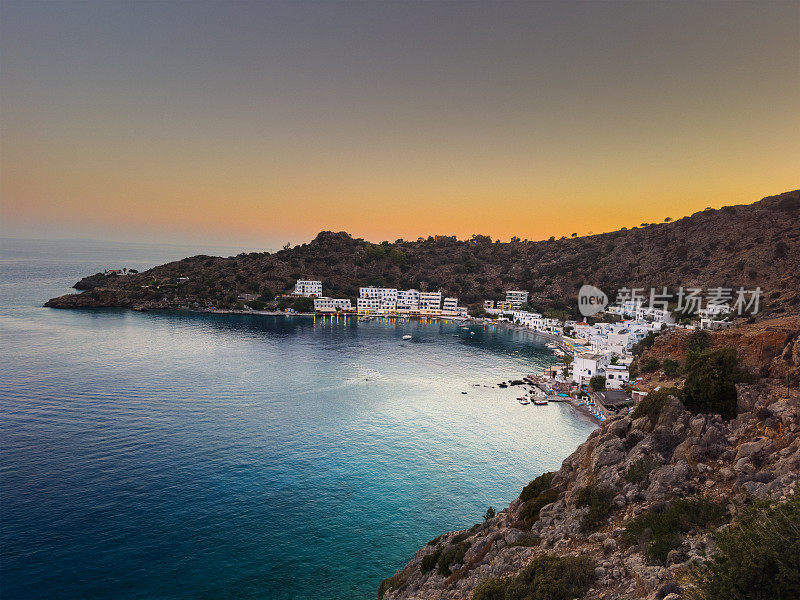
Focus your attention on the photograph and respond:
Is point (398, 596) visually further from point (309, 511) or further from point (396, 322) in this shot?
point (396, 322)

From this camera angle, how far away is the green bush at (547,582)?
13.7m

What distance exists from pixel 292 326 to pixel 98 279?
103794 millimetres

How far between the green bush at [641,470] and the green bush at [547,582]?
4.79 m

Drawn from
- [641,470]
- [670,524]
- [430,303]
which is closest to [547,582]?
[670,524]

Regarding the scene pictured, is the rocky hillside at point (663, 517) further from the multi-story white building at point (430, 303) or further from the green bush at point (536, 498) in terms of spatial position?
the multi-story white building at point (430, 303)

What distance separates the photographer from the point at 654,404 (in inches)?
814

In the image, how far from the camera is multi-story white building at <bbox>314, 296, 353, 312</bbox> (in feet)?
506

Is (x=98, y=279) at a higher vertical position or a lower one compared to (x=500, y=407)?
higher

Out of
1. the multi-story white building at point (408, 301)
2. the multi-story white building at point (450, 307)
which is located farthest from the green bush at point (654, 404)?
the multi-story white building at point (408, 301)

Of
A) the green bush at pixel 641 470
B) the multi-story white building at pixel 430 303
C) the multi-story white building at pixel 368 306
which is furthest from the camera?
the multi-story white building at pixel 430 303

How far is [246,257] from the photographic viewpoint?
651 feet

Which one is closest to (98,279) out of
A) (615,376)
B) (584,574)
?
(615,376)

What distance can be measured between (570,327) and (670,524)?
109636 mm

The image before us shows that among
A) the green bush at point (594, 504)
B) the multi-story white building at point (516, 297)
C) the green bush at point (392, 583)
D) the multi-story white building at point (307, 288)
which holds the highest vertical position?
the multi-story white building at point (307, 288)
